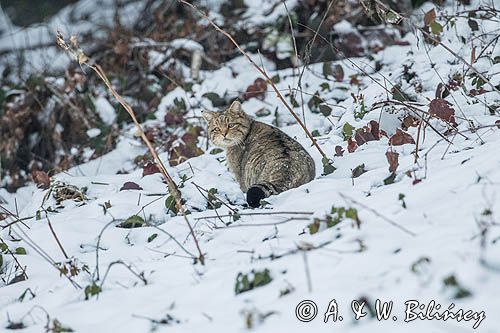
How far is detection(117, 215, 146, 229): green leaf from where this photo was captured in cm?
485

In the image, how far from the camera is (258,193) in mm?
4801

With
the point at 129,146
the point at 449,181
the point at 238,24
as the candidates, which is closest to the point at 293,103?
the point at 129,146

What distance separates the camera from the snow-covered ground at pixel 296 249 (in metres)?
3.09

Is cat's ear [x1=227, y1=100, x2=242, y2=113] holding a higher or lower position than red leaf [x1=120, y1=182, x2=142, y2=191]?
higher

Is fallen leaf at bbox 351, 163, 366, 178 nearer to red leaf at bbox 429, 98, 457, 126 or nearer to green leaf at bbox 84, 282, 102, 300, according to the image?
red leaf at bbox 429, 98, 457, 126

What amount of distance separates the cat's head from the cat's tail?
5.02 ft

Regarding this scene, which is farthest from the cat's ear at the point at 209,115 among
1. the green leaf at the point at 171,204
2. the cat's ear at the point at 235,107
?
the green leaf at the point at 171,204

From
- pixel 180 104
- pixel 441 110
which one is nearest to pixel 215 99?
pixel 180 104

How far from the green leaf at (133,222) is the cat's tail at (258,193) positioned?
73 cm

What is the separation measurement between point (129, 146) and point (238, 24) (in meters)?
2.57

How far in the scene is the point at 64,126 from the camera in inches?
351

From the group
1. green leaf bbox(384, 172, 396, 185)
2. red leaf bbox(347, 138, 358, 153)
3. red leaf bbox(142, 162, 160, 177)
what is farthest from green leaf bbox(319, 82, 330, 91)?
green leaf bbox(384, 172, 396, 185)

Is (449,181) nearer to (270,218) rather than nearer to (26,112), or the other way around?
(270,218)

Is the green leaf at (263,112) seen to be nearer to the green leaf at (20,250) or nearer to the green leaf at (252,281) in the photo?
the green leaf at (20,250)
